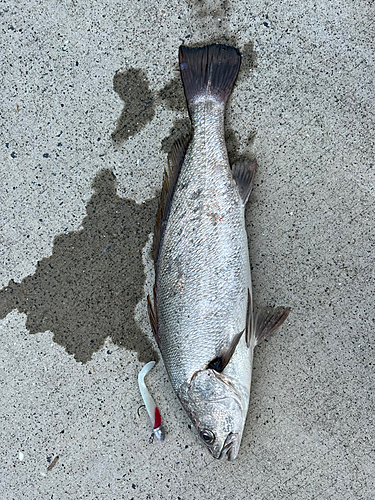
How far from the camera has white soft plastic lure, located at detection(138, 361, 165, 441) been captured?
90.7 inches

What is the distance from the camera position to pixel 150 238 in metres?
2.40

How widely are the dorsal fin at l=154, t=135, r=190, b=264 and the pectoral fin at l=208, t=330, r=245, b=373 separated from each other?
2.16 ft

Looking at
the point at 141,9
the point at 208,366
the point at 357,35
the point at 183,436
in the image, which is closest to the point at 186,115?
the point at 141,9

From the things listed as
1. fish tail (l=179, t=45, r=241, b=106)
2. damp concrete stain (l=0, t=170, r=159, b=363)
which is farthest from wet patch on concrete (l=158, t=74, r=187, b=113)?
damp concrete stain (l=0, t=170, r=159, b=363)

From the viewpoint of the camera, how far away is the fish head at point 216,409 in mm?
1968

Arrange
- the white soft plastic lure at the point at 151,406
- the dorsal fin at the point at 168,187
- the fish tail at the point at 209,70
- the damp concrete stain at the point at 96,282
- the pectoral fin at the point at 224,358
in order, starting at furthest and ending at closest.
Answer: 1. the damp concrete stain at the point at 96,282
2. the white soft plastic lure at the point at 151,406
3. the fish tail at the point at 209,70
4. the dorsal fin at the point at 168,187
5. the pectoral fin at the point at 224,358

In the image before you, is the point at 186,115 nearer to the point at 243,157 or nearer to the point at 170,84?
the point at 170,84

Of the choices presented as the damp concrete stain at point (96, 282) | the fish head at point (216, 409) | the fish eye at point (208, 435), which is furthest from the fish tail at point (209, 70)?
the fish eye at point (208, 435)

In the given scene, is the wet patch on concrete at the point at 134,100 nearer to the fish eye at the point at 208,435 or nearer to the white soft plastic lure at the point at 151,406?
the white soft plastic lure at the point at 151,406

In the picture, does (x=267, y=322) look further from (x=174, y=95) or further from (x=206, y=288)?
(x=174, y=95)

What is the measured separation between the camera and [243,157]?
233 centimetres

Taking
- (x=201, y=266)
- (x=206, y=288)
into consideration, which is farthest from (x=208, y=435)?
(x=201, y=266)

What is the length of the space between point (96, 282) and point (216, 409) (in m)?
1.14

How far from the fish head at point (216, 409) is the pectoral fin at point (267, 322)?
0.37 m
